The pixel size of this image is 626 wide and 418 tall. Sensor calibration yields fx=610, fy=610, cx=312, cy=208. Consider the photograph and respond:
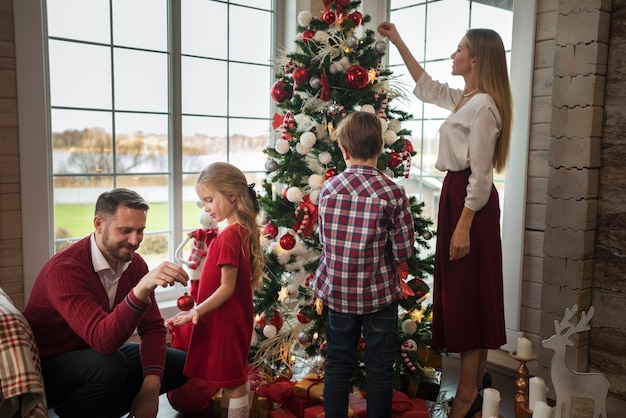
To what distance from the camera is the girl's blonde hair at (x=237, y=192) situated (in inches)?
94.1

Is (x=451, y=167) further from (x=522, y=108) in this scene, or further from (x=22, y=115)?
(x=22, y=115)

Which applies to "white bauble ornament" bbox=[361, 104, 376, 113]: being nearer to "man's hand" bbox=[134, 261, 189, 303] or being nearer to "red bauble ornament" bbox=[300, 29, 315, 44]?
"red bauble ornament" bbox=[300, 29, 315, 44]

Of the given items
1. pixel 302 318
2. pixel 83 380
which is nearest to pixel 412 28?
pixel 302 318

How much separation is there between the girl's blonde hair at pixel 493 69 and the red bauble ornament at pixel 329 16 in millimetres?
674

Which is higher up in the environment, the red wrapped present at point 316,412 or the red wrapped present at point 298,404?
the red wrapped present at point 316,412

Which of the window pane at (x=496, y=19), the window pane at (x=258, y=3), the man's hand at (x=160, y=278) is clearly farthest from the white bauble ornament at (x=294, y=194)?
the window pane at (x=258, y=3)

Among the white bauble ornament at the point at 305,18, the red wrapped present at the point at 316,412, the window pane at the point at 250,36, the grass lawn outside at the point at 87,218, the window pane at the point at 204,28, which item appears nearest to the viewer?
the red wrapped present at the point at 316,412

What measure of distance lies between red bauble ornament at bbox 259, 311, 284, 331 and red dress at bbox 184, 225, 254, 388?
0.48 meters

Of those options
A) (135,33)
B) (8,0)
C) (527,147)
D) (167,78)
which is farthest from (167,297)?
(527,147)

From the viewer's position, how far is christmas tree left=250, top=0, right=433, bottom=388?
2785mm

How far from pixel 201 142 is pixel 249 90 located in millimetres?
483

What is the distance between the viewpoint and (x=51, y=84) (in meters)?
3.13

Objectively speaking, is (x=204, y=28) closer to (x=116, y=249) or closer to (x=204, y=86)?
(x=204, y=86)

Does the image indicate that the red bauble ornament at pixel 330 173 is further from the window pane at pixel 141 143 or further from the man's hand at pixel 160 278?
the window pane at pixel 141 143
